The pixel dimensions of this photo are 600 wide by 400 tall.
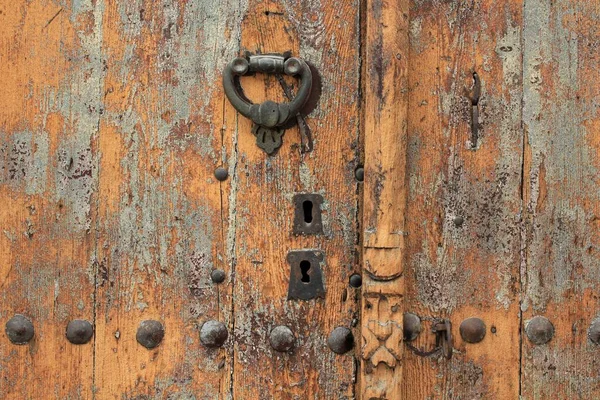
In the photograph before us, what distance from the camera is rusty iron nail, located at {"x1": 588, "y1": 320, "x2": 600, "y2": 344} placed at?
157 centimetres

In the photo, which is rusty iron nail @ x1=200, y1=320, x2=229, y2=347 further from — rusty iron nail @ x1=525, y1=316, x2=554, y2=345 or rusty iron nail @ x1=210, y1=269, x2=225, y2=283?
rusty iron nail @ x1=525, y1=316, x2=554, y2=345

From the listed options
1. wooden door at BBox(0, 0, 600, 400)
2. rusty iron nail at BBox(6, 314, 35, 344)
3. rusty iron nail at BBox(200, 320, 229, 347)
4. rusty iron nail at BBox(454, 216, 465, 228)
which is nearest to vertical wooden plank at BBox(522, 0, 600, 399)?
wooden door at BBox(0, 0, 600, 400)

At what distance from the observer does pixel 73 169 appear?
63.6 inches

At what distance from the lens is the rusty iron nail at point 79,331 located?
159 centimetres

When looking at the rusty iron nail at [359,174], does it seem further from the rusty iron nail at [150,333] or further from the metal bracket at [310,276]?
the rusty iron nail at [150,333]

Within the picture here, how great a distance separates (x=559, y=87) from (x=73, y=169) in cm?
100

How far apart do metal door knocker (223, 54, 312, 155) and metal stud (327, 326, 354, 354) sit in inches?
17.1

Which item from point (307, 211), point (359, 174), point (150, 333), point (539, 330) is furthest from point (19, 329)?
point (539, 330)

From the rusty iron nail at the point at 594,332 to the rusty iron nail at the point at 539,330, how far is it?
0.08m

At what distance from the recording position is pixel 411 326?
5.16 feet

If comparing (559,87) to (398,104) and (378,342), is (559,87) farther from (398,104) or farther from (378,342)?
(378,342)

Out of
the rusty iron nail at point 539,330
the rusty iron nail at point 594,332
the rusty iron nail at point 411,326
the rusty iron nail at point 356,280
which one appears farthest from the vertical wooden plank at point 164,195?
the rusty iron nail at point 594,332

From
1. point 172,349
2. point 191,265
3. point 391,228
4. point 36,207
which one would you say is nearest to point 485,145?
point 391,228

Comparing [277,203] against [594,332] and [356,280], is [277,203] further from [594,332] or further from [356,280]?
[594,332]
